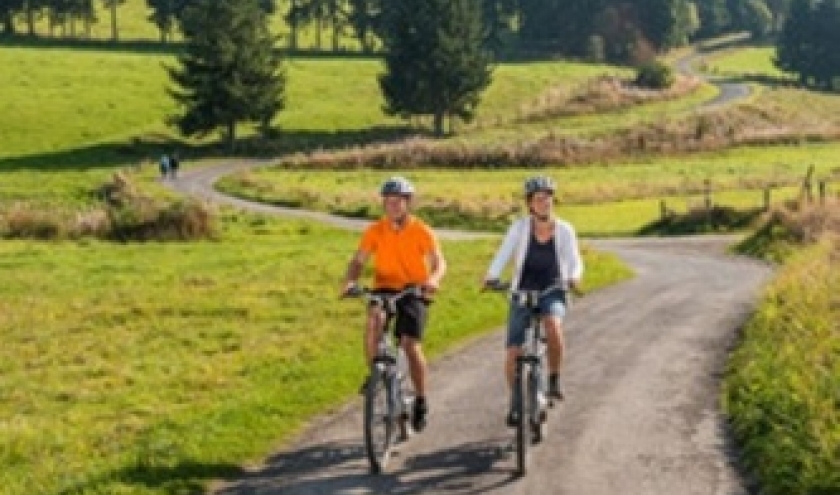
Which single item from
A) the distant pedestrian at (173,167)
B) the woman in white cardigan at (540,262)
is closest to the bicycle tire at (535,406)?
the woman in white cardigan at (540,262)

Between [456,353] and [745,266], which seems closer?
[456,353]

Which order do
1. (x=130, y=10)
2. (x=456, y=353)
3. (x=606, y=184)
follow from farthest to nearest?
(x=130, y=10) → (x=606, y=184) → (x=456, y=353)

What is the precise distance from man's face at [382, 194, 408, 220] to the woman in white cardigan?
1103 millimetres

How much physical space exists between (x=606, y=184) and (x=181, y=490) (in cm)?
4949

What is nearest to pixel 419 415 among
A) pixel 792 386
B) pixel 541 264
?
pixel 541 264

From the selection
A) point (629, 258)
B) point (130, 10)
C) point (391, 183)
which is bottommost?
point (629, 258)

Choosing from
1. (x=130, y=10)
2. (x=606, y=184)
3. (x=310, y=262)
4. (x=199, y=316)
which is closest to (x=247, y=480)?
(x=199, y=316)

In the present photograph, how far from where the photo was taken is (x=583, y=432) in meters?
12.5

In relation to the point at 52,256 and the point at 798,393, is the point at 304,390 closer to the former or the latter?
the point at 798,393

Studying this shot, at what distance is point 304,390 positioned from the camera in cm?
1481

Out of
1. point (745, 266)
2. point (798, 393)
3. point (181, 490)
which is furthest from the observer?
point (745, 266)

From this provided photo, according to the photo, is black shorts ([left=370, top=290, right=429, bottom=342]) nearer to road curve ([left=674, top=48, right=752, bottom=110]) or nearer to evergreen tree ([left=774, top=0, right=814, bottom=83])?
road curve ([left=674, top=48, right=752, bottom=110])

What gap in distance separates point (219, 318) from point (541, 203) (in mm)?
10730

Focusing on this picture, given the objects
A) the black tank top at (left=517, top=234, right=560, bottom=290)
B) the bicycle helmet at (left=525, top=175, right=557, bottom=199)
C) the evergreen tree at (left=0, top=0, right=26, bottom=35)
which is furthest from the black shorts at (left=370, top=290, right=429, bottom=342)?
the evergreen tree at (left=0, top=0, right=26, bottom=35)
